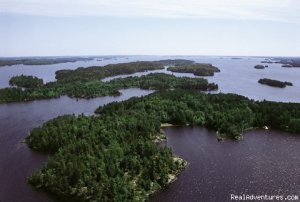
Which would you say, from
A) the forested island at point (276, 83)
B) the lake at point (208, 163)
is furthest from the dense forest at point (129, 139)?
the forested island at point (276, 83)

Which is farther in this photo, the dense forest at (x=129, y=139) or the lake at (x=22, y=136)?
the lake at (x=22, y=136)

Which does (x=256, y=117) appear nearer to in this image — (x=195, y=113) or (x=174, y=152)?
(x=195, y=113)

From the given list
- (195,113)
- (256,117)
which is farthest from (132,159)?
(256,117)

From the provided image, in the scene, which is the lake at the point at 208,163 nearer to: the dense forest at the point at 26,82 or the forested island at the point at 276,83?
the dense forest at the point at 26,82

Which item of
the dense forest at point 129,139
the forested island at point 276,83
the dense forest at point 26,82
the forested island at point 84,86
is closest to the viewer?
the dense forest at point 129,139

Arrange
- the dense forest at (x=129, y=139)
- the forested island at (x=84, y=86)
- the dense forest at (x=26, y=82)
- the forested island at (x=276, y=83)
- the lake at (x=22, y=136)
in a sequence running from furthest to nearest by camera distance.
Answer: the dense forest at (x=26, y=82) < the forested island at (x=276, y=83) < the forested island at (x=84, y=86) < the lake at (x=22, y=136) < the dense forest at (x=129, y=139)

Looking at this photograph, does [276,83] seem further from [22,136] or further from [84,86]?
[22,136]

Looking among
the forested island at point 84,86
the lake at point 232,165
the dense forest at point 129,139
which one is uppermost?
the forested island at point 84,86

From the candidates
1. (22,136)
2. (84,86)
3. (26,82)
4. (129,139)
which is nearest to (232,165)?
(129,139)

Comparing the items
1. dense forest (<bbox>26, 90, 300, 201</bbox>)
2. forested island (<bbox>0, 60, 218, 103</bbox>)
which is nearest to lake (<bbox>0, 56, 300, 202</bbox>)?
dense forest (<bbox>26, 90, 300, 201</bbox>)

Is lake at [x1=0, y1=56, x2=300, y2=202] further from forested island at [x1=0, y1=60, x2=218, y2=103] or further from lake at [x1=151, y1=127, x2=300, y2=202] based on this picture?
forested island at [x1=0, y1=60, x2=218, y2=103]
